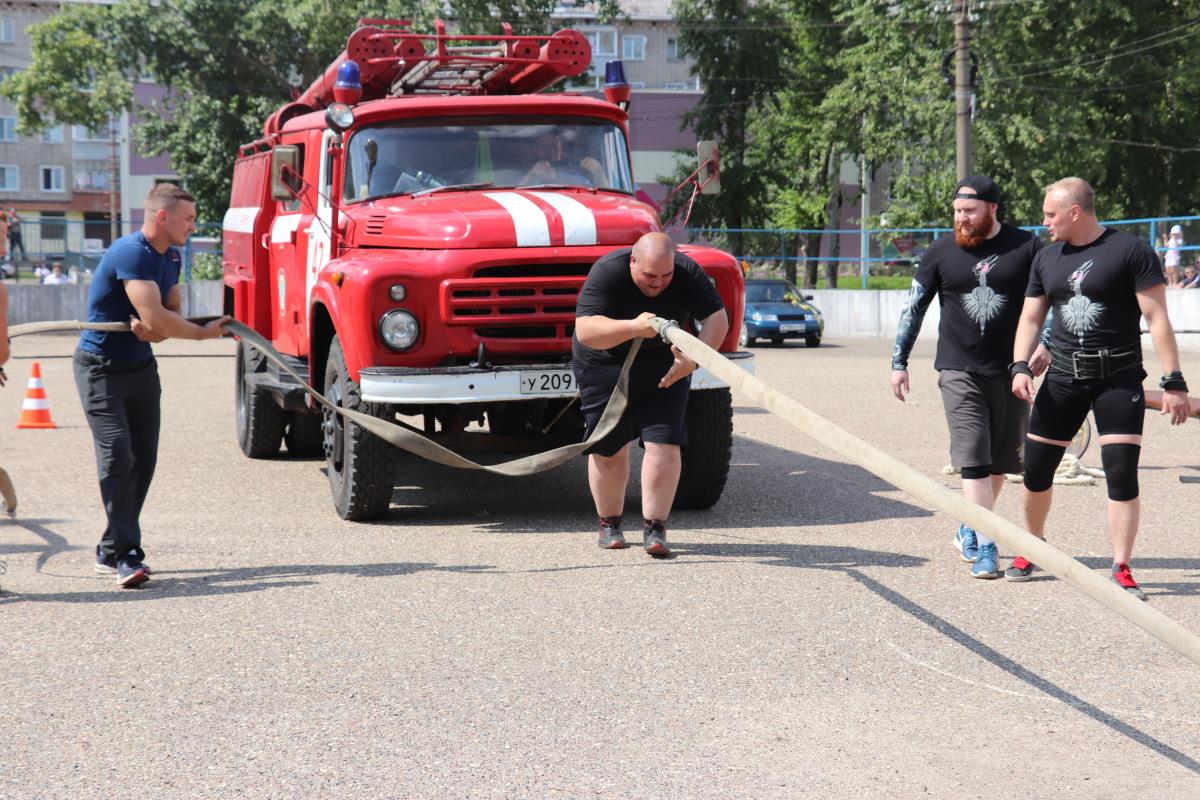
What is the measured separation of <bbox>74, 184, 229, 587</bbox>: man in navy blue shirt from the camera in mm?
6879

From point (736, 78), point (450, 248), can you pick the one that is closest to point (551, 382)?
point (450, 248)

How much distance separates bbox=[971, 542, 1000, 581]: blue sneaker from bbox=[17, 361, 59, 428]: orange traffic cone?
381 inches

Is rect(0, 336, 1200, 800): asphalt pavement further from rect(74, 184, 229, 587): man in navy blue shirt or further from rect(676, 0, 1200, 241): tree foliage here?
rect(676, 0, 1200, 241): tree foliage

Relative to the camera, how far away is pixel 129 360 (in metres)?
6.97

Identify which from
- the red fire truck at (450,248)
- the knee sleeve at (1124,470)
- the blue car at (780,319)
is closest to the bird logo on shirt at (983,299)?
the knee sleeve at (1124,470)

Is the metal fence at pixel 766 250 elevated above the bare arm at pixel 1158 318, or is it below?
above

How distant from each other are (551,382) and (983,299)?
2328 mm

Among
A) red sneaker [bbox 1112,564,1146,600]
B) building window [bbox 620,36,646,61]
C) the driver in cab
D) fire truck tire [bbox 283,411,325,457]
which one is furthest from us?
building window [bbox 620,36,646,61]

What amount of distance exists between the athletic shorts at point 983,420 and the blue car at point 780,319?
2174 cm

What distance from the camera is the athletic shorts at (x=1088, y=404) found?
21.6 ft

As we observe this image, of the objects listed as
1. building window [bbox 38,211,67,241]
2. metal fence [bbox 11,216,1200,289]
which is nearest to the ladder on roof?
metal fence [bbox 11,216,1200,289]

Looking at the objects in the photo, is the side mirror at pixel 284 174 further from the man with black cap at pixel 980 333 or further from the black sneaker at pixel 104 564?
the man with black cap at pixel 980 333

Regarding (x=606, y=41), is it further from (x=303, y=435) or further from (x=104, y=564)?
(x=104, y=564)

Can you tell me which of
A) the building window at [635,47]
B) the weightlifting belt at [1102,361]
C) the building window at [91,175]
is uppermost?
the building window at [635,47]
